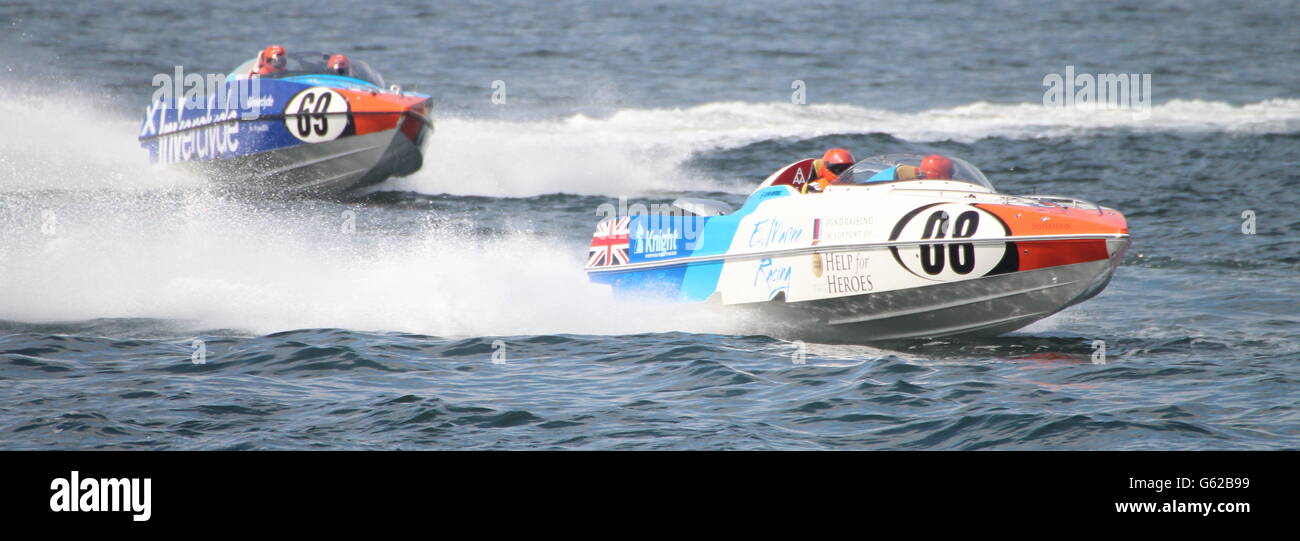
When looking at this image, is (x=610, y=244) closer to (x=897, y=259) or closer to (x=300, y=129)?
(x=897, y=259)

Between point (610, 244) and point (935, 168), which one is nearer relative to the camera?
point (935, 168)

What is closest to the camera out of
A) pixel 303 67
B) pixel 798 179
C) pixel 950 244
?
pixel 950 244

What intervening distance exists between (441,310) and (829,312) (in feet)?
10.5

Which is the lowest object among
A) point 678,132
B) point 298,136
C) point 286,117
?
point 298,136

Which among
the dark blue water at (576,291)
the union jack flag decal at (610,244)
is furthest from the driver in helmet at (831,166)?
the union jack flag decal at (610,244)

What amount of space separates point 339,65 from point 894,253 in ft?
31.7

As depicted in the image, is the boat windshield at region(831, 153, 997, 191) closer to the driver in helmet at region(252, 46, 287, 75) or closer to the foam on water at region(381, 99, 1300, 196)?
the foam on water at region(381, 99, 1300, 196)

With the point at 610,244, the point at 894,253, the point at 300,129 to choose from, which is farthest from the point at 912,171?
the point at 300,129

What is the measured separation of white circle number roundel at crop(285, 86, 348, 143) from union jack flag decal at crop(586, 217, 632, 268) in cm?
→ 571

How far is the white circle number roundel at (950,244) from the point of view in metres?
8.80

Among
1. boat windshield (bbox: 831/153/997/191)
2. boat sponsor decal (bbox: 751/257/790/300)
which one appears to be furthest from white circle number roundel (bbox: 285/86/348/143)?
boat windshield (bbox: 831/153/997/191)

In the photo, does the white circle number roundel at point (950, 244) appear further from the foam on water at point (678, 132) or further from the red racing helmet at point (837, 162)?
the foam on water at point (678, 132)

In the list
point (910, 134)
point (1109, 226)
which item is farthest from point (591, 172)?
point (1109, 226)

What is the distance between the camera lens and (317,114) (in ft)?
51.7
